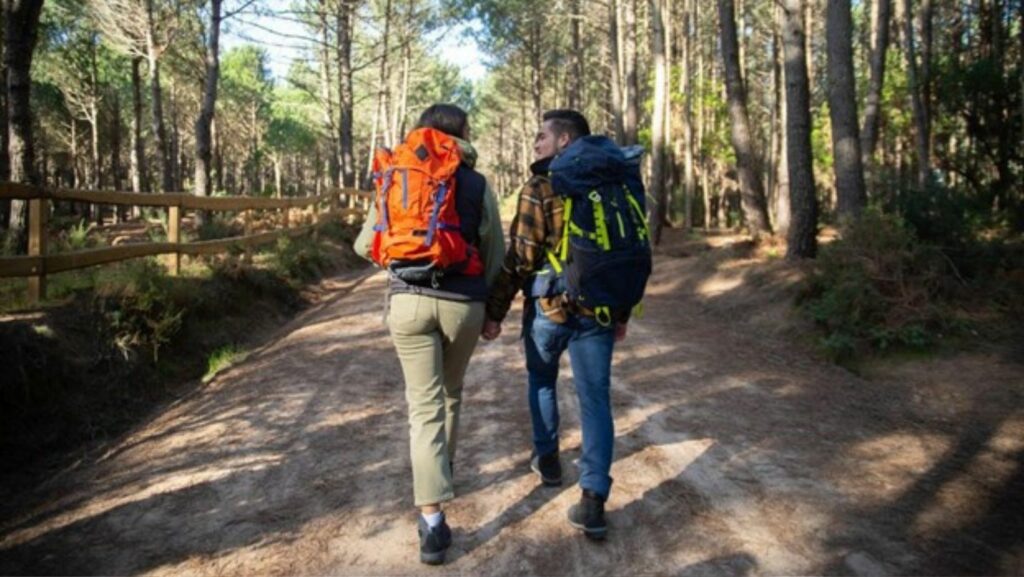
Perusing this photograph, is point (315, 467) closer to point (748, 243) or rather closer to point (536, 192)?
point (536, 192)

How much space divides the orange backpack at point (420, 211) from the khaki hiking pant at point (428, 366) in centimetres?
15

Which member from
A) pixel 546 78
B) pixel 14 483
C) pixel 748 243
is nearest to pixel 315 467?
pixel 14 483

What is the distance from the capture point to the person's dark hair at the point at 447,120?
10.6 feet

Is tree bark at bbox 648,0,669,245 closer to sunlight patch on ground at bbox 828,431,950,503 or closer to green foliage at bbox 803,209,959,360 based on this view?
green foliage at bbox 803,209,959,360

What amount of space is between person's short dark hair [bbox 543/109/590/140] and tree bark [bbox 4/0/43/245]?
6.00 m

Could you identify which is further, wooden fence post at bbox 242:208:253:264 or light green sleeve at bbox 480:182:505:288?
wooden fence post at bbox 242:208:253:264

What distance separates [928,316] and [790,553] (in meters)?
4.18

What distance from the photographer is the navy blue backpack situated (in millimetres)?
3129

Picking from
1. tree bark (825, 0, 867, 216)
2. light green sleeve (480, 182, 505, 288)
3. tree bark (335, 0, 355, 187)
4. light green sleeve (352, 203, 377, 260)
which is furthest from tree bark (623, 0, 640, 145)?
light green sleeve (352, 203, 377, 260)

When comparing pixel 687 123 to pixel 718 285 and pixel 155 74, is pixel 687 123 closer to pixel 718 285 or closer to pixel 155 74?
pixel 718 285

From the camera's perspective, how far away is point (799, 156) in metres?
9.44

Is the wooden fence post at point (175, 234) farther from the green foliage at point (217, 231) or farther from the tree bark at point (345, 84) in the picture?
the tree bark at point (345, 84)

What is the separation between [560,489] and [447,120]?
6.94 feet

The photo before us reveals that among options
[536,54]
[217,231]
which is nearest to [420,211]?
[217,231]
